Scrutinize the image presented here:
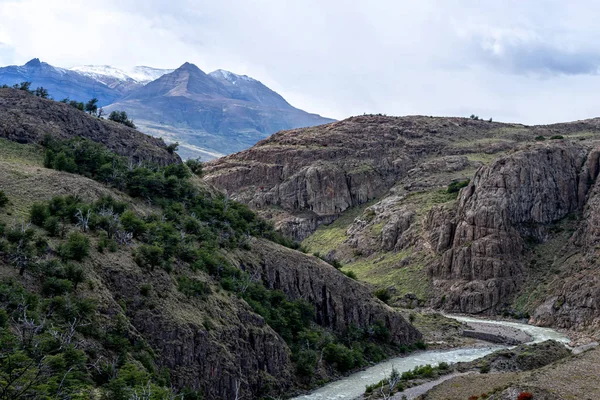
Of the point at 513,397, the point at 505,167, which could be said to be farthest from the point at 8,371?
the point at 505,167

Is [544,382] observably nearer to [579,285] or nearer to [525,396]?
[525,396]

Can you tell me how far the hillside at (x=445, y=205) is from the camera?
112 meters

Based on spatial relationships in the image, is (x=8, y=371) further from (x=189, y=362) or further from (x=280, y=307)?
(x=280, y=307)

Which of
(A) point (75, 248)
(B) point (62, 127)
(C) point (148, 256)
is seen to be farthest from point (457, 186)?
(A) point (75, 248)

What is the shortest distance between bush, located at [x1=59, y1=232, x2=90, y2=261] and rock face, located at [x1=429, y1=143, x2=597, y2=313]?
7878 cm

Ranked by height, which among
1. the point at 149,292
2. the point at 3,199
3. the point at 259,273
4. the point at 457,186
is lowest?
the point at 259,273

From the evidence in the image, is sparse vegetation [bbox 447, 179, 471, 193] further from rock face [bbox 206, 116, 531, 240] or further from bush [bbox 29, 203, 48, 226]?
bush [bbox 29, 203, 48, 226]

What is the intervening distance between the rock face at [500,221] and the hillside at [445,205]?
227 mm

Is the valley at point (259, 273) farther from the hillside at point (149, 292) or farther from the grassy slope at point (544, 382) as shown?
the grassy slope at point (544, 382)

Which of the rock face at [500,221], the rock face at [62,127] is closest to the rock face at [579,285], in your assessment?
the rock face at [500,221]

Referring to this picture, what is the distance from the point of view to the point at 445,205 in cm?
13325

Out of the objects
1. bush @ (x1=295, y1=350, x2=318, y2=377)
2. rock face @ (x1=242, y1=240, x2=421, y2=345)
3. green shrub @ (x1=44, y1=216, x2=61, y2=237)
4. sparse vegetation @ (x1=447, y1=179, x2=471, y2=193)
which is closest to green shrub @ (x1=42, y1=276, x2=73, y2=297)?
green shrub @ (x1=44, y1=216, x2=61, y2=237)

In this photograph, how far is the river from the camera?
2347 inches

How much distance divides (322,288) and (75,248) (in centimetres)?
3533
